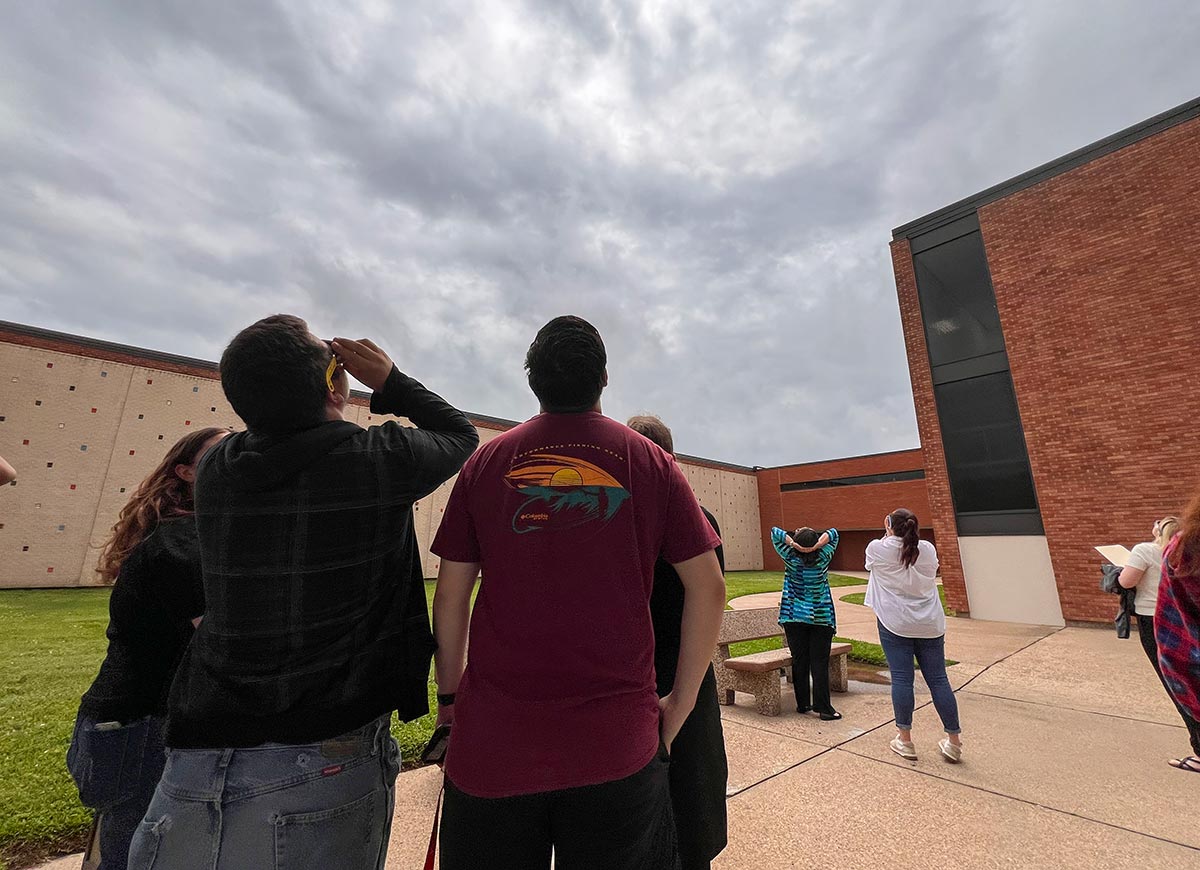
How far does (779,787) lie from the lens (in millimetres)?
3500

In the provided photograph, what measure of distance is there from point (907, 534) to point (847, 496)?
36.0m

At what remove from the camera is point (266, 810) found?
111cm

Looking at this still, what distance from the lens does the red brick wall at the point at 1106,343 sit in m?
10.5

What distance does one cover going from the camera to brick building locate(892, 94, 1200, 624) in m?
10.7

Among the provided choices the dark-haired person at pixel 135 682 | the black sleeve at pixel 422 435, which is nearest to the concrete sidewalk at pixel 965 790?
the dark-haired person at pixel 135 682

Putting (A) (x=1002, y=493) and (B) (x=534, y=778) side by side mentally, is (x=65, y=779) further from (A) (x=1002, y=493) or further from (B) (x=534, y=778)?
(A) (x=1002, y=493)

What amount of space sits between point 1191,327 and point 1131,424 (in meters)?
2.07

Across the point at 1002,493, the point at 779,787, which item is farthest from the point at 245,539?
the point at 1002,493

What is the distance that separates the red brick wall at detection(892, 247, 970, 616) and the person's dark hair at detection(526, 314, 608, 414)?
13634mm

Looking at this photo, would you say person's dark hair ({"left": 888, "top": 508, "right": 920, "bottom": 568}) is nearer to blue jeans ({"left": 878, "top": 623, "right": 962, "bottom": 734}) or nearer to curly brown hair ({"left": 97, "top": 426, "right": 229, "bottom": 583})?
blue jeans ({"left": 878, "top": 623, "right": 962, "bottom": 734})

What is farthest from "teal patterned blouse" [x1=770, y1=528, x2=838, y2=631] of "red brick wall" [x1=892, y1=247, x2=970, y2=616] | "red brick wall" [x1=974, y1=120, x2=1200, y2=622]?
"red brick wall" [x1=974, y1=120, x2=1200, y2=622]

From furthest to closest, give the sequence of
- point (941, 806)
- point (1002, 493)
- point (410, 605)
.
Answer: point (1002, 493)
point (941, 806)
point (410, 605)

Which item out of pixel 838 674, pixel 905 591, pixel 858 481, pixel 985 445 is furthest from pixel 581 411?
pixel 858 481

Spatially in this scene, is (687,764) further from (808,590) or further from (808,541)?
(808,541)
